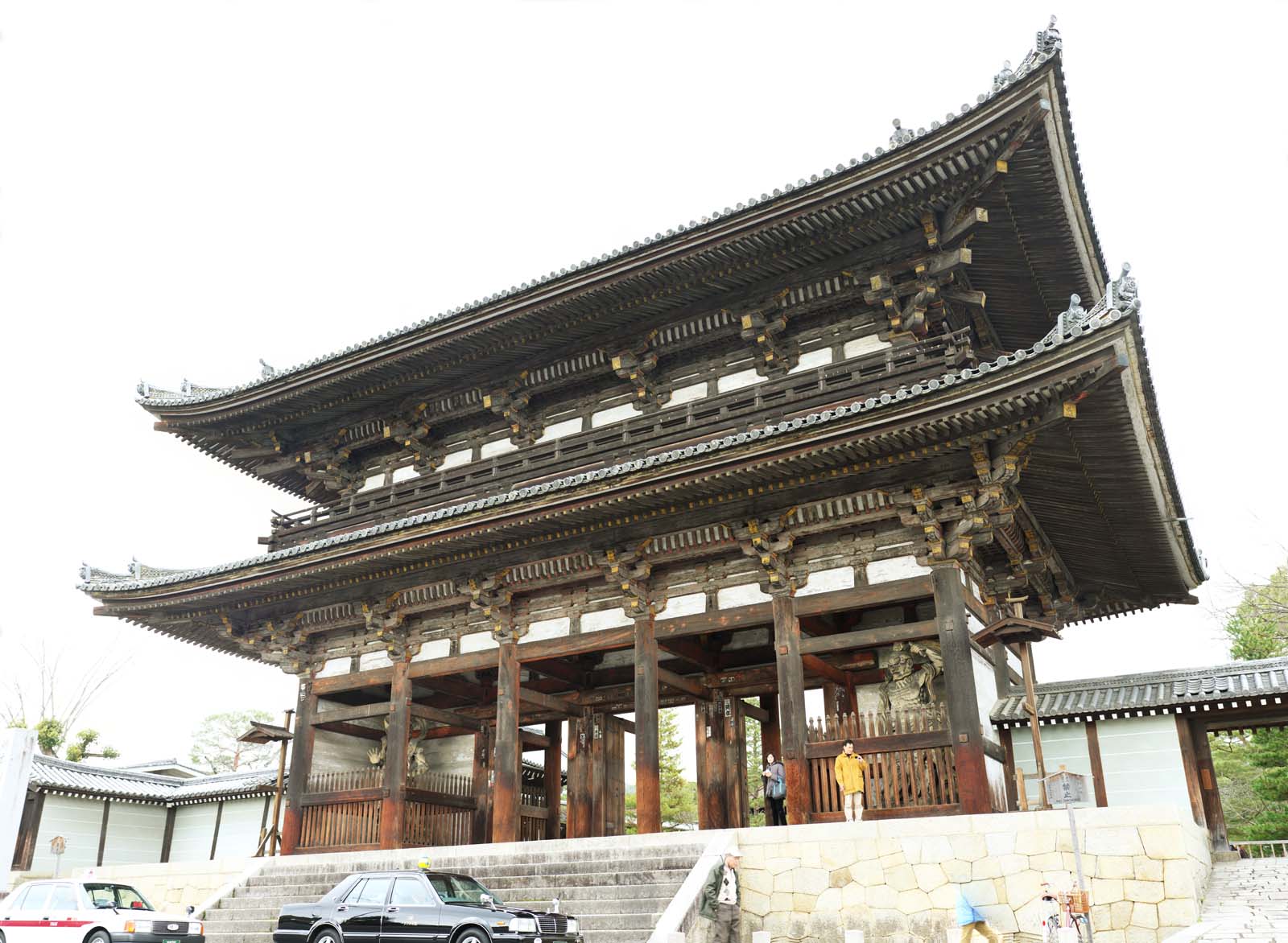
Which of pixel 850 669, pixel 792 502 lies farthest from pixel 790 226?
pixel 850 669

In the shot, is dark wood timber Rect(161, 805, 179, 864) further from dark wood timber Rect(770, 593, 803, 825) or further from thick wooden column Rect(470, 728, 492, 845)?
dark wood timber Rect(770, 593, 803, 825)

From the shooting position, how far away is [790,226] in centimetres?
1544

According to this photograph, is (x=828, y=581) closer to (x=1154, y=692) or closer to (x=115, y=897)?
(x=1154, y=692)

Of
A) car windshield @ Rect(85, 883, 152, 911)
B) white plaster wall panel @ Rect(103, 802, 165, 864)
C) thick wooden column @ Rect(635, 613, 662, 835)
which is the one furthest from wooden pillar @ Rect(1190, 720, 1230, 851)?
white plaster wall panel @ Rect(103, 802, 165, 864)

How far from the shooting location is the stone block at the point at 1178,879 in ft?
34.4

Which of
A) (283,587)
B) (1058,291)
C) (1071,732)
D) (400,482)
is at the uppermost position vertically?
(1058,291)

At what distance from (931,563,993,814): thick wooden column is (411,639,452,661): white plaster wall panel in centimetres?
914

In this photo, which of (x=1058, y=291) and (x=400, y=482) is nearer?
(x=1058, y=291)

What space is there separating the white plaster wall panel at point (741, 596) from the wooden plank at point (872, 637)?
1.06 meters

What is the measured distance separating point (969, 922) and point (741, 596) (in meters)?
6.44

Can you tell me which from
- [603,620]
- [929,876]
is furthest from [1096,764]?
[603,620]

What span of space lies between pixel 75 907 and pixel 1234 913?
15251mm

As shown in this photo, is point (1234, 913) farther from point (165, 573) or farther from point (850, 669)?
point (165, 573)

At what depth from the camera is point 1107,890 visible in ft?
35.5
